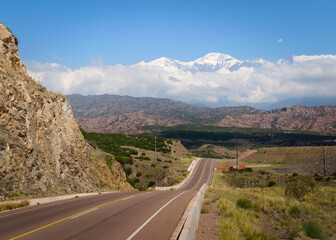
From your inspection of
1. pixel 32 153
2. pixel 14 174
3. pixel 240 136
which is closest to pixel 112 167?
pixel 32 153

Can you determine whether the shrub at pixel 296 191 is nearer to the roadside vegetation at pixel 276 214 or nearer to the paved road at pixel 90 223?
the roadside vegetation at pixel 276 214

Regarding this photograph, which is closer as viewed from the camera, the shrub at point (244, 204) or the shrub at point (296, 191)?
the shrub at point (244, 204)

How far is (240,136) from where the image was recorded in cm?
17525

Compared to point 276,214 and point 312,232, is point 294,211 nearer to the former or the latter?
point 276,214

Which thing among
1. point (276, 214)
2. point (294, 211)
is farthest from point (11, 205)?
point (294, 211)

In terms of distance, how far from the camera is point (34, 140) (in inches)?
878

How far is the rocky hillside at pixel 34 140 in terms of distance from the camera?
61.2 feet

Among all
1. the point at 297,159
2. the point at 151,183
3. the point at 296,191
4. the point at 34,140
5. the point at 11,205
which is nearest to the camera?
the point at 11,205

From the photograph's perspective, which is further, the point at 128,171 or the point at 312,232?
the point at 128,171

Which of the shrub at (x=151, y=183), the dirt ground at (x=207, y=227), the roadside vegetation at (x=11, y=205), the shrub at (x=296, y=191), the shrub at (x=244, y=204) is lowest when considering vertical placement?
the shrub at (x=151, y=183)

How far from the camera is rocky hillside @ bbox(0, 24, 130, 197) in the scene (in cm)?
1864

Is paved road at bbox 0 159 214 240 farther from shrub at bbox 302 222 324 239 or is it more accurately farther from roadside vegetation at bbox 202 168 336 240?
shrub at bbox 302 222 324 239

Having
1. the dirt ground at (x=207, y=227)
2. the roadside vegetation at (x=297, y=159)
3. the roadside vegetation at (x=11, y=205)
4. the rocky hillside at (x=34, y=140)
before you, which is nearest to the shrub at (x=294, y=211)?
the dirt ground at (x=207, y=227)

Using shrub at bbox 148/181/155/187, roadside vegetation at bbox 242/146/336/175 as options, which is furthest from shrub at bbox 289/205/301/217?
roadside vegetation at bbox 242/146/336/175
